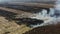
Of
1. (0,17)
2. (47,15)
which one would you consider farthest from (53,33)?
(0,17)

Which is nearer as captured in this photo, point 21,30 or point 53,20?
point 21,30

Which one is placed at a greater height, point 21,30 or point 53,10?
point 53,10

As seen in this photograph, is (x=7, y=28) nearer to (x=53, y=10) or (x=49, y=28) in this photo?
(x=49, y=28)

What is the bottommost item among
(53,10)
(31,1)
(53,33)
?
(53,33)

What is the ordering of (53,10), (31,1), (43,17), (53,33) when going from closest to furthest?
(53,33), (43,17), (53,10), (31,1)

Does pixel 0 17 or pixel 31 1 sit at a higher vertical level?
pixel 31 1

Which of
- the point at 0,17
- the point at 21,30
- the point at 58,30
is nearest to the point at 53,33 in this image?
the point at 58,30

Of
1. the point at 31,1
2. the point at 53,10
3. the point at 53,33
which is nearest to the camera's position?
the point at 53,33

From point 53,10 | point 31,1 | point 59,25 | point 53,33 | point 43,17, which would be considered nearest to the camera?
point 53,33

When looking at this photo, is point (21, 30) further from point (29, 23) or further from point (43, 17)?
point (43, 17)
